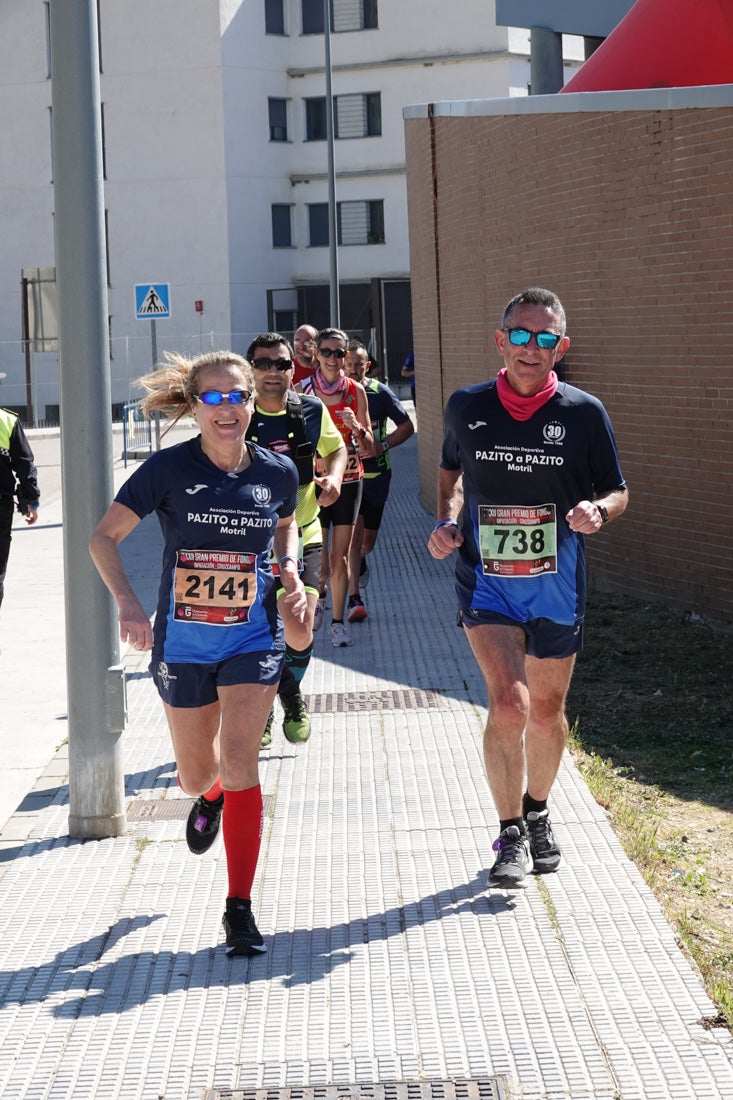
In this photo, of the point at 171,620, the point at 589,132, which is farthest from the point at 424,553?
the point at 171,620

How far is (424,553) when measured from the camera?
1412 centimetres

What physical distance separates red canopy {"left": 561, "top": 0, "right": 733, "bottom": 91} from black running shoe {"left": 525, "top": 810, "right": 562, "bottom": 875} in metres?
8.00

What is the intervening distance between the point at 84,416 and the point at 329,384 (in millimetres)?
4093

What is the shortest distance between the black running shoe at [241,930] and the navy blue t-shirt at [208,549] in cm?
79

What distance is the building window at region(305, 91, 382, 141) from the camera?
51562 mm

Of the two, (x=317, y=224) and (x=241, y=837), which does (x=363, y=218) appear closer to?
(x=317, y=224)

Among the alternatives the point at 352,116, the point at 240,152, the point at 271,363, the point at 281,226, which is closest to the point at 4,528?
the point at 271,363

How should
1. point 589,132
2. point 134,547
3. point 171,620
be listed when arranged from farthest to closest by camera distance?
point 134,547 → point 589,132 → point 171,620

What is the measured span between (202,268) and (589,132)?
129ft

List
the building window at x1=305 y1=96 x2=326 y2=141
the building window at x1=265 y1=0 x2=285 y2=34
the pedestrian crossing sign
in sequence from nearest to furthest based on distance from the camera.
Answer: the pedestrian crossing sign → the building window at x1=265 y1=0 x2=285 y2=34 → the building window at x1=305 y1=96 x2=326 y2=141

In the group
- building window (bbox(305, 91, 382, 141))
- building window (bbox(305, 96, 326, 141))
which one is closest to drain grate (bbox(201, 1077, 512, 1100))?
building window (bbox(305, 91, 382, 141))

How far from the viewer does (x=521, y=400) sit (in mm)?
5359

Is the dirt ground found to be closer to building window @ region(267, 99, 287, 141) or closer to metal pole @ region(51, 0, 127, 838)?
metal pole @ region(51, 0, 127, 838)

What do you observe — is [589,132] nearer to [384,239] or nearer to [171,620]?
[171,620]
